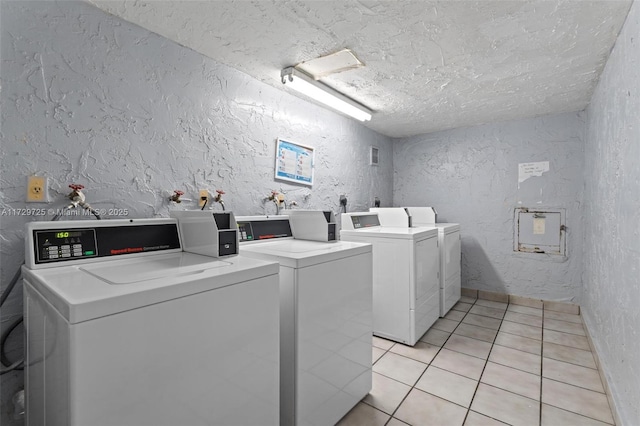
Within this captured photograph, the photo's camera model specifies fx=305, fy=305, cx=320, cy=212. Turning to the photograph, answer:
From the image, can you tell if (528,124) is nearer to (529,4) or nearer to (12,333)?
(529,4)

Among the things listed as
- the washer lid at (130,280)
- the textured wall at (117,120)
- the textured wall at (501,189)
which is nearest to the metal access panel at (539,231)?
the textured wall at (501,189)

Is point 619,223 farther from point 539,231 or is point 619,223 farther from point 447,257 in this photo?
point 539,231

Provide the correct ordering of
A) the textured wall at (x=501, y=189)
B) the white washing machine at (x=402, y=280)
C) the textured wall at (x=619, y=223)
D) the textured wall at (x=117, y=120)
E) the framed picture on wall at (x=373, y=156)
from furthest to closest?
1. the framed picture on wall at (x=373, y=156)
2. the textured wall at (x=501, y=189)
3. the white washing machine at (x=402, y=280)
4. the textured wall at (x=619, y=223)
5. the textured wall at (x=117, y=120)

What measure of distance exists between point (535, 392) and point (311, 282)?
173cm

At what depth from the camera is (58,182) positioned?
1.47 metres


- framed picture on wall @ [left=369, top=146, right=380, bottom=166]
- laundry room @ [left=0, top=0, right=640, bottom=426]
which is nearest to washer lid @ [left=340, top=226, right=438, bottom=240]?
laundry room @ [left=0, top=0, right=640, bottom=426]

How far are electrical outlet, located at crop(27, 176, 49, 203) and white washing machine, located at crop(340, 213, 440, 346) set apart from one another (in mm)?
2115

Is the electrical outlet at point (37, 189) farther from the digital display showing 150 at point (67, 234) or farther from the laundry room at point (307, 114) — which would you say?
the digital display showing 150 at point (67, 234)

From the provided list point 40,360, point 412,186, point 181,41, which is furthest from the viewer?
point 412,186

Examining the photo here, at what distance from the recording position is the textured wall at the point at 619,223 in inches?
58.1

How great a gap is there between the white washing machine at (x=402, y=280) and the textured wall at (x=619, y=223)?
1.21 metres

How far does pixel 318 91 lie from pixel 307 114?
1.50ft

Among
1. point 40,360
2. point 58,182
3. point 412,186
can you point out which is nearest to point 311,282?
point 40,360

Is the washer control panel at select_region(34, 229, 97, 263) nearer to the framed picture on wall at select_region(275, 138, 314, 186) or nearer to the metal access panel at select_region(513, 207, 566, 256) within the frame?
the framed picture on wall at select_region(275, 138, 314, 186)
